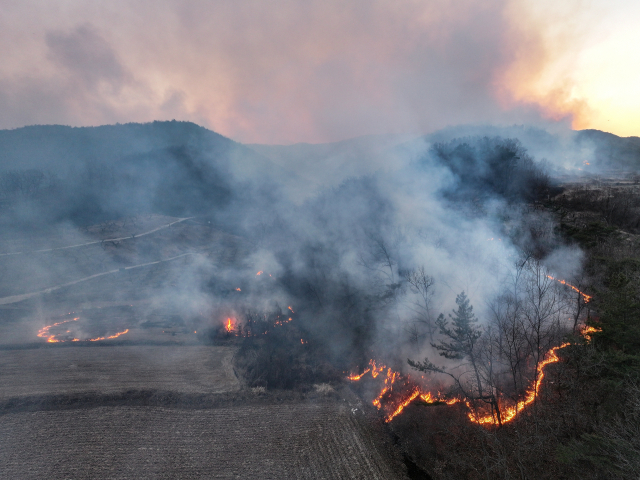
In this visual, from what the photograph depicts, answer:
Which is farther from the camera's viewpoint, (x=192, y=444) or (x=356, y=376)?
(x=356, y=376)

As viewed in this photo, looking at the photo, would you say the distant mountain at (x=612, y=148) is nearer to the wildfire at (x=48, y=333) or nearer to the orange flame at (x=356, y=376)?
the orange flame at (x=356, y=376)

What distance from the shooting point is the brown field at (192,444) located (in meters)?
14.7

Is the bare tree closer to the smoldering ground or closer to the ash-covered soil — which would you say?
the smoldering ground

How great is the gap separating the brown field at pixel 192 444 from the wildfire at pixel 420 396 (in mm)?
2269

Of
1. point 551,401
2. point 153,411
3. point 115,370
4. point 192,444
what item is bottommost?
point 192,444

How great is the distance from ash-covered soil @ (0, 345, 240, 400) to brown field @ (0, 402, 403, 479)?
8.24 ft

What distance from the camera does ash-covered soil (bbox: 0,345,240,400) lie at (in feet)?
67.9

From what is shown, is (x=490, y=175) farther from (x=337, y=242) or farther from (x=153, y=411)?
(x=153, y=411)

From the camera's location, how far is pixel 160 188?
251 feet

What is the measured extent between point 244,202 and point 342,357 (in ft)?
200

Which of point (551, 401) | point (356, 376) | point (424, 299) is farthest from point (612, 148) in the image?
point (356, 376)

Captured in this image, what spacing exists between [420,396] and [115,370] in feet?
74.2

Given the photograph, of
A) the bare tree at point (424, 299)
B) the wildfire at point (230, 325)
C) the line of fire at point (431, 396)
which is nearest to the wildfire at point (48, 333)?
the wildfire at point (230, 325)

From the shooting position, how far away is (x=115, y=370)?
22.7 m
